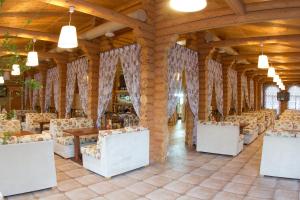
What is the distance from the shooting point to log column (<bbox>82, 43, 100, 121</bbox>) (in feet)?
24.1

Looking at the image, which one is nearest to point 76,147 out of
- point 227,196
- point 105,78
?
point 105,78

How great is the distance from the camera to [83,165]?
516 cm

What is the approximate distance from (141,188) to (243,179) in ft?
6.48

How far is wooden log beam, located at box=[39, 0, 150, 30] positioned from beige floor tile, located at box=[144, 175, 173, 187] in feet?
10.1

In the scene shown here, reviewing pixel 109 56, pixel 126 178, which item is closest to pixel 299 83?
pixel 109 56

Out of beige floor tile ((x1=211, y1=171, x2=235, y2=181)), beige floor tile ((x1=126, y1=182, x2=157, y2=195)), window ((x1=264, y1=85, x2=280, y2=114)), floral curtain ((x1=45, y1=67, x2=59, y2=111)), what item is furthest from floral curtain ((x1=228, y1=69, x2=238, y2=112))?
window ((x1=264, y1=85, x2=280, y2=114))

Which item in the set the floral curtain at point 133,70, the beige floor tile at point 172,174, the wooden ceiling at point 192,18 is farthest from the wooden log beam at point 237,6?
the beige floor tile at point 172,174

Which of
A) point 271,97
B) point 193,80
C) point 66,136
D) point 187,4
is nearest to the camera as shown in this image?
point 187,4

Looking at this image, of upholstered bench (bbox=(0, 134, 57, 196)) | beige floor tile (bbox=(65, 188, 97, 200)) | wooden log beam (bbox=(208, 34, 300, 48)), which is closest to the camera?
upholstered bench (bbox=(0, 134, 57, 196))

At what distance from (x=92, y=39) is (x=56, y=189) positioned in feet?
15.0

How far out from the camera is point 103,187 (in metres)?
4.09

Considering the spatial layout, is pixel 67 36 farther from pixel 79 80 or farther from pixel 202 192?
pixel 79 80

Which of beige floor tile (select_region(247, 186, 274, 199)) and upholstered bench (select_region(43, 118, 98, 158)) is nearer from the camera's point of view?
beige floor tile (select_region(247, 186, 274, 199))

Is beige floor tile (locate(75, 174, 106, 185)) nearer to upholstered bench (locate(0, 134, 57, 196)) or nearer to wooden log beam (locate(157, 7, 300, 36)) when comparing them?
upholstered bench (locate(0, 134, 57, 196))
